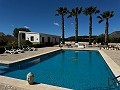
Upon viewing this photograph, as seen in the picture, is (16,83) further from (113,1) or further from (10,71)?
(113,1)

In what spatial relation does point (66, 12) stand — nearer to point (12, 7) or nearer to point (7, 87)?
point (12, 7)

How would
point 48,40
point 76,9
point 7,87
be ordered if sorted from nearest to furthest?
point 7,87 < point 76,9 < point 48,40

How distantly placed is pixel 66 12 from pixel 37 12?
10287 millimetres

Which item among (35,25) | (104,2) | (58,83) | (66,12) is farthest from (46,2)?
(58,83)

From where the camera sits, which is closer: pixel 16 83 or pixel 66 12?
pixel 16 83

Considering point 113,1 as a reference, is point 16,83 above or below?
below

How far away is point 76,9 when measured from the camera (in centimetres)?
4022

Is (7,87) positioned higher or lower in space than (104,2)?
lower

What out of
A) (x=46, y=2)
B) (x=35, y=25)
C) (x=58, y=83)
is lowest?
(x=58, y=83)

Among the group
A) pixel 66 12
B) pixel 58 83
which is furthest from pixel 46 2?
pixel 58 83

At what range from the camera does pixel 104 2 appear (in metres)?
39.0

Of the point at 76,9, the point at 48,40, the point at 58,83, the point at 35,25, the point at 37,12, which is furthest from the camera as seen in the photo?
the point at 35,25

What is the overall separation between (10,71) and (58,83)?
4.88 meters

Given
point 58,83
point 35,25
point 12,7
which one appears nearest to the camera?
point 58,83
